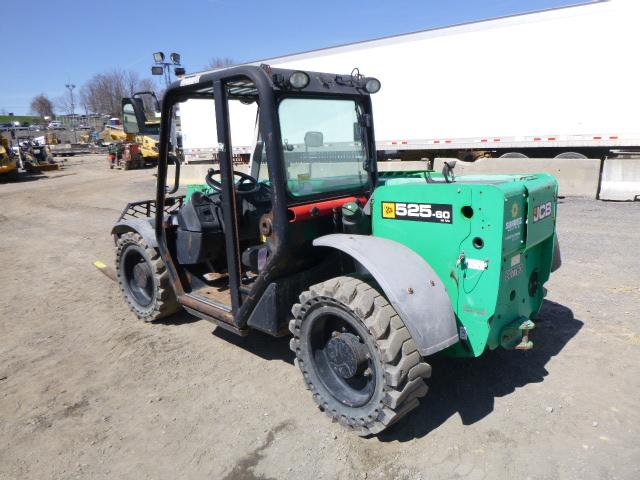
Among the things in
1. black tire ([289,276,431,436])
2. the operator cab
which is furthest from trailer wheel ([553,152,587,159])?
black tire ([289,276,431,436])

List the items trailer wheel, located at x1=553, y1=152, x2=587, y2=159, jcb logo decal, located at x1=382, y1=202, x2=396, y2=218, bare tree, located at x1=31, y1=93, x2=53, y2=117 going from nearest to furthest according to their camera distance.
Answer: jcb logo decal, located at x1=382, y1=202, x2=396, y2=218 → trailer wheel, located at x1=553, y1=152, x2=587, y2=159 → bare tree, located at x1=31, y1=93, x2=53, y2=117

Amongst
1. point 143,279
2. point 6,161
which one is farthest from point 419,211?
point 6,161

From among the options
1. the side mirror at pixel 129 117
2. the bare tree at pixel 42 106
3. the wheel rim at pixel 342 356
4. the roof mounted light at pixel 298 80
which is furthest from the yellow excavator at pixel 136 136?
the bare tree at pixel 42 106

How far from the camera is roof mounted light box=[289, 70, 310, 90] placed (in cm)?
301

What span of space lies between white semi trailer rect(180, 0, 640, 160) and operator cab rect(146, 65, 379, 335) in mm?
9156

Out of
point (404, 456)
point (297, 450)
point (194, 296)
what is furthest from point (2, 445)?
point (404, 456)

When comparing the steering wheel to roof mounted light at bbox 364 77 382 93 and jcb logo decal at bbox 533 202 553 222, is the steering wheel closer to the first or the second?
roof mounted light at bbox 364 77 382 93

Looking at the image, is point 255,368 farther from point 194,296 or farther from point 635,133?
point 635,133

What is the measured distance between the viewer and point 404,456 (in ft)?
9.38

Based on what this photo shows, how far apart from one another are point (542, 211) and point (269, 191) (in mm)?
1926

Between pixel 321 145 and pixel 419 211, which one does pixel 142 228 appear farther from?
pixel 419 211

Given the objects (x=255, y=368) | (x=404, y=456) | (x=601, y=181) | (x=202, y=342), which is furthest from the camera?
(x=601, y=181)

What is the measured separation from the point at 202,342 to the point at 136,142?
23932 mm

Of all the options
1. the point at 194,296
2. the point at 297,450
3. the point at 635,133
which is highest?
the point at 635,133
